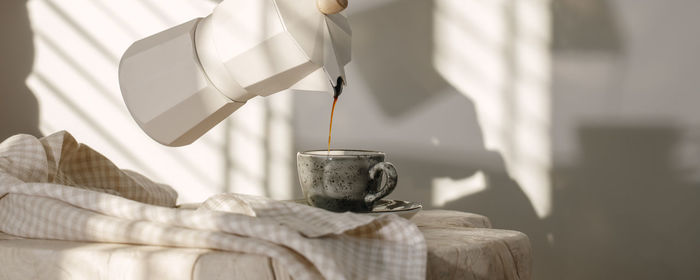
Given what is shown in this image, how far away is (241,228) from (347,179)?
0.55 feet

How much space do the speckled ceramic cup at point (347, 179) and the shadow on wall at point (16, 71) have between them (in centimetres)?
125

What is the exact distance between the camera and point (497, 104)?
1.33 metres

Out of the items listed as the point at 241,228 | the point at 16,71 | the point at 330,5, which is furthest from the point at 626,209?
the point at 16,71

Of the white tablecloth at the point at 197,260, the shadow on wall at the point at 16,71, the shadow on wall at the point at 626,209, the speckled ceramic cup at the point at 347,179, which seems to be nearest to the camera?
the white tablecloth at the point at 197,260

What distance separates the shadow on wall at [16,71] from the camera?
1739 mm

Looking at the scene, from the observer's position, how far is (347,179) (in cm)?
73

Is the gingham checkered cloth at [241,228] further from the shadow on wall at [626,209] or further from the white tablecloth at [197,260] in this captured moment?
the shadow on wall at [626,209]

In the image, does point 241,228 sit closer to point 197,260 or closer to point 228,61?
point 197,260

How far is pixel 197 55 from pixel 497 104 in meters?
0.71

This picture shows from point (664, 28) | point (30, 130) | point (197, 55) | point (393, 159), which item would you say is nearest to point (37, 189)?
point (197, 55)

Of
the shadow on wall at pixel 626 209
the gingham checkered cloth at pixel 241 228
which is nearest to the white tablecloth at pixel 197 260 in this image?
the gingham checkered cloth at pixel 241 228

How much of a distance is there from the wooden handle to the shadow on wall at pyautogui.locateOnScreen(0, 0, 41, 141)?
1.26 m

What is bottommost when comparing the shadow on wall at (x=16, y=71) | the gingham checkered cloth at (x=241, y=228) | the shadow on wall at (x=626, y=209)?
the shadow on wall at (x=626, y=209)

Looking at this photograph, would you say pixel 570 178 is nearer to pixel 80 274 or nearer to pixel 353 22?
pixel 353 22
